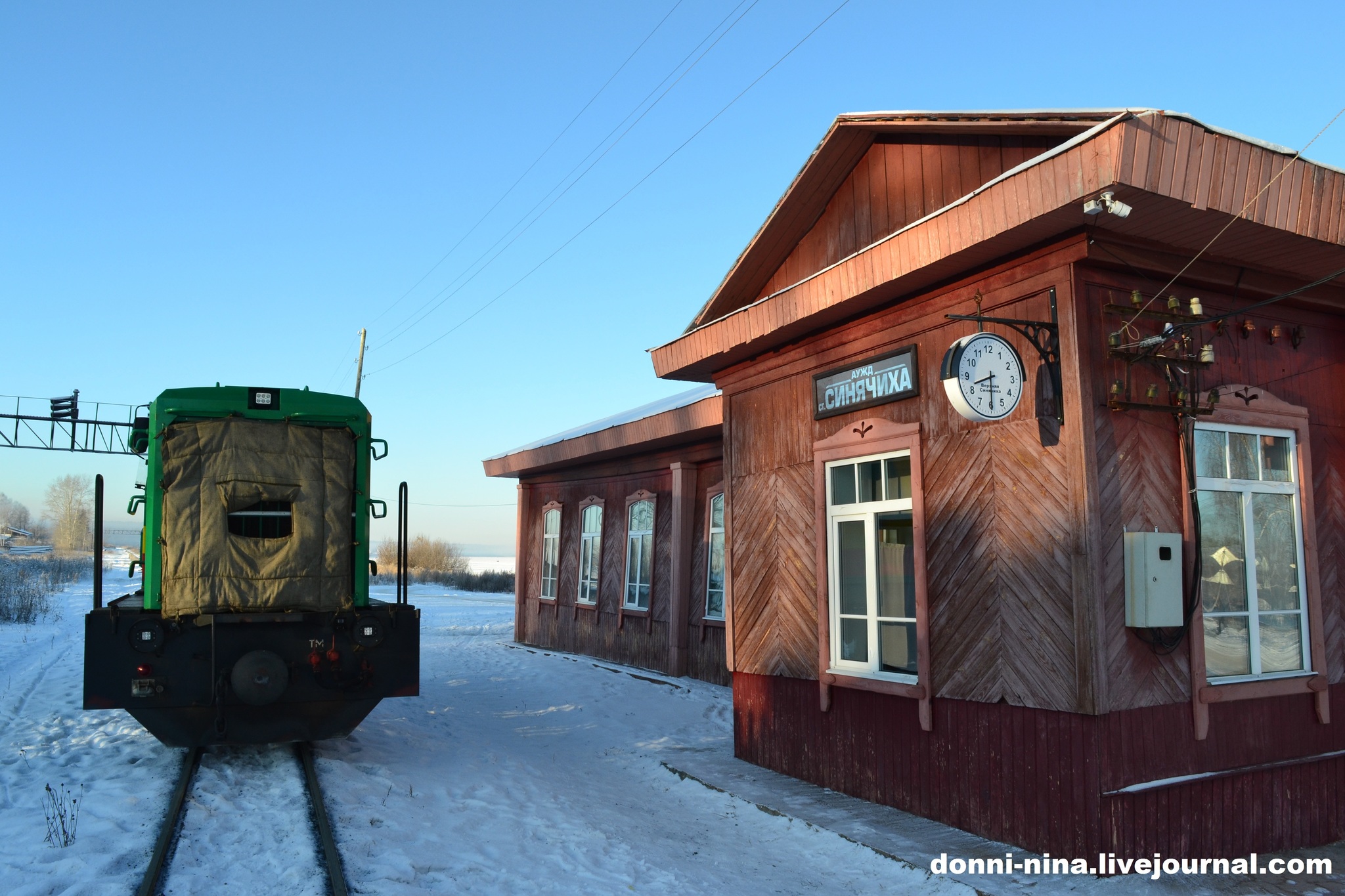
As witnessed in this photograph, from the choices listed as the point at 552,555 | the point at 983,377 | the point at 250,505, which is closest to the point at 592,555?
the point at 552,555

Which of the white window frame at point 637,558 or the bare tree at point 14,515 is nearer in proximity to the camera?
the white window frame at point 637,558

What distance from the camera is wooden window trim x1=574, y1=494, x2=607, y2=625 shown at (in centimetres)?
1700

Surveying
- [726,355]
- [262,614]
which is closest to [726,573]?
[726,355]

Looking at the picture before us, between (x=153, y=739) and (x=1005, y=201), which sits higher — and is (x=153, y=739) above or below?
below

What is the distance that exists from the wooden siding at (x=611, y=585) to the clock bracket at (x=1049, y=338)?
25.1ft

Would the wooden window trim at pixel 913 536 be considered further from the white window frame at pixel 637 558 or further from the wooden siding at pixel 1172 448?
the white window frame at pixel 637 558

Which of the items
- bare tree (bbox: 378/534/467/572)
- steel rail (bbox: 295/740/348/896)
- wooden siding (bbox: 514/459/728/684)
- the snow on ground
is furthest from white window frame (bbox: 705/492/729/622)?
bare tree (bbox: 378/534/467/572)

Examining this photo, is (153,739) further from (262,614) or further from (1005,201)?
(1005,201)

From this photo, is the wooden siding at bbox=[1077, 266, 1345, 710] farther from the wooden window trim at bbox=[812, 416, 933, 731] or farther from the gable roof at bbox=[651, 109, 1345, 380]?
the wooden window trim at bbox=[812, 416, 933, 731]

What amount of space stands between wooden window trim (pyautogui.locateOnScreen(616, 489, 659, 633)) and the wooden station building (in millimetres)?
6787

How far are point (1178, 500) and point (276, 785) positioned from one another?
251 inches

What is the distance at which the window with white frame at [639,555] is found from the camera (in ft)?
50.4

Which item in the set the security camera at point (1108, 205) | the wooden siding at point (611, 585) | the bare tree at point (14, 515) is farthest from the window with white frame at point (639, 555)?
the bare tree at point (14, 515)

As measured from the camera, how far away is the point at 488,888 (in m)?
5.04
